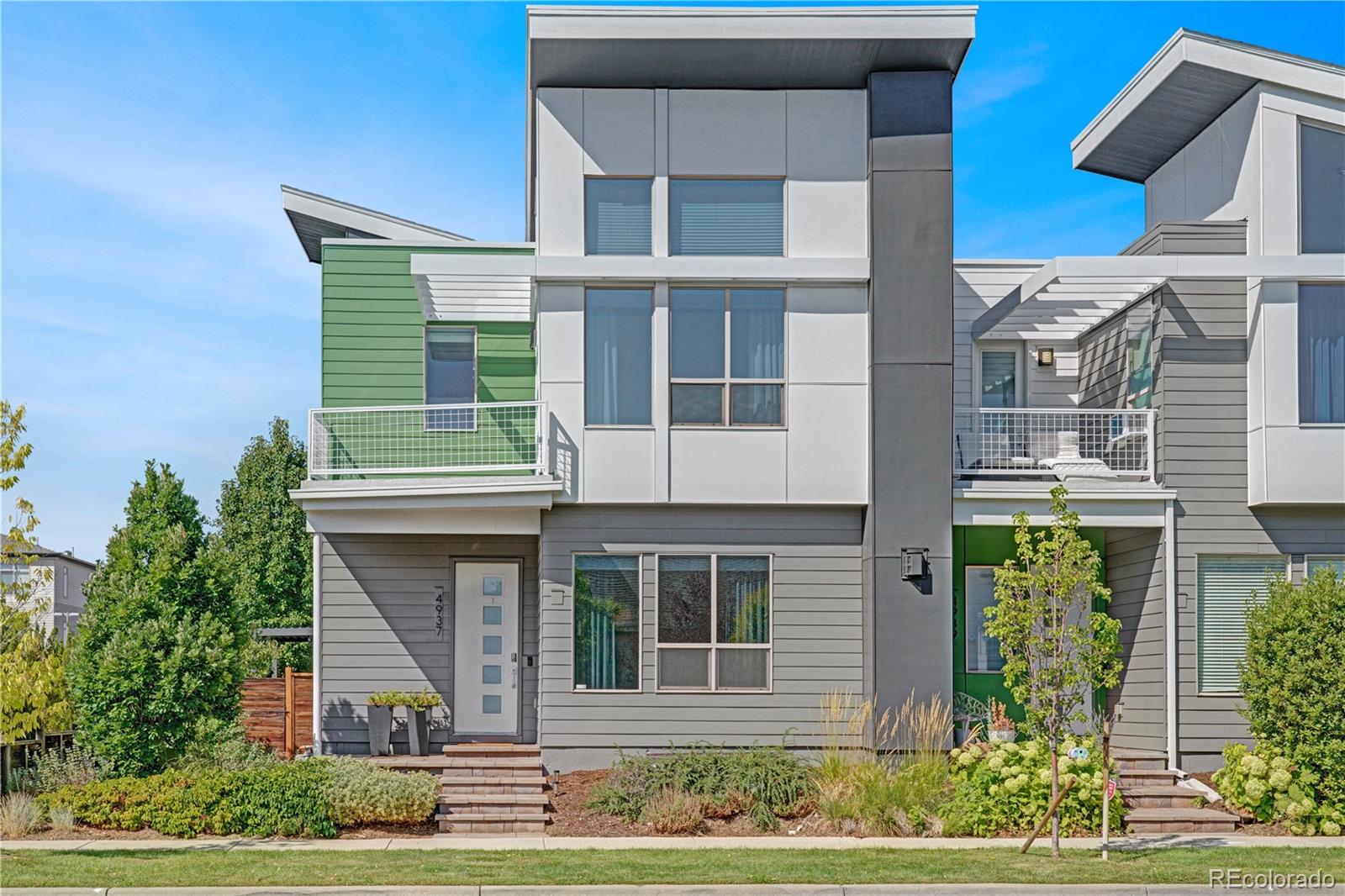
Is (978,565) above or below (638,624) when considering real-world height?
above

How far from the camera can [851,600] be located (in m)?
15.9

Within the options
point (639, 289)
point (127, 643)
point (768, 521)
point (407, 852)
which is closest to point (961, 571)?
point (768, 521)

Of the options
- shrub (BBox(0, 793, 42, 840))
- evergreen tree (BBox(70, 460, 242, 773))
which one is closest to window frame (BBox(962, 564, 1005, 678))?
evergreen tree (BBox(70, 460, 242, 773))

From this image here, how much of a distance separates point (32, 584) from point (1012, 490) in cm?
1048

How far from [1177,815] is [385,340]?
438 inches

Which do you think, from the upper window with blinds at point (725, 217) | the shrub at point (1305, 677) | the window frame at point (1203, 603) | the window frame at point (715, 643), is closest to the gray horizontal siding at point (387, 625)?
the window frame at point (715, 643)

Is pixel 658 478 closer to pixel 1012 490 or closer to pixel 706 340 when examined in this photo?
pixel 706 340

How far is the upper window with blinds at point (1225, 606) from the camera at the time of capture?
15680 mm

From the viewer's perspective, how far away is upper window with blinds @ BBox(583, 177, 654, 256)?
16.0 m

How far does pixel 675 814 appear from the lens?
522 inches

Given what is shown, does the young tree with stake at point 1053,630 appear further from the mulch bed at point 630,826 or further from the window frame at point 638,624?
the window frame at point 638,624

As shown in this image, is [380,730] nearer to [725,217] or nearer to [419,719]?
[419,719]

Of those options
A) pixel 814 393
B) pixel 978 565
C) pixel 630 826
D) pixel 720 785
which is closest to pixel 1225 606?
pixel 978 565

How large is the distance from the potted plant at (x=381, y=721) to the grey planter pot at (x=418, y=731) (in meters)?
0.23
